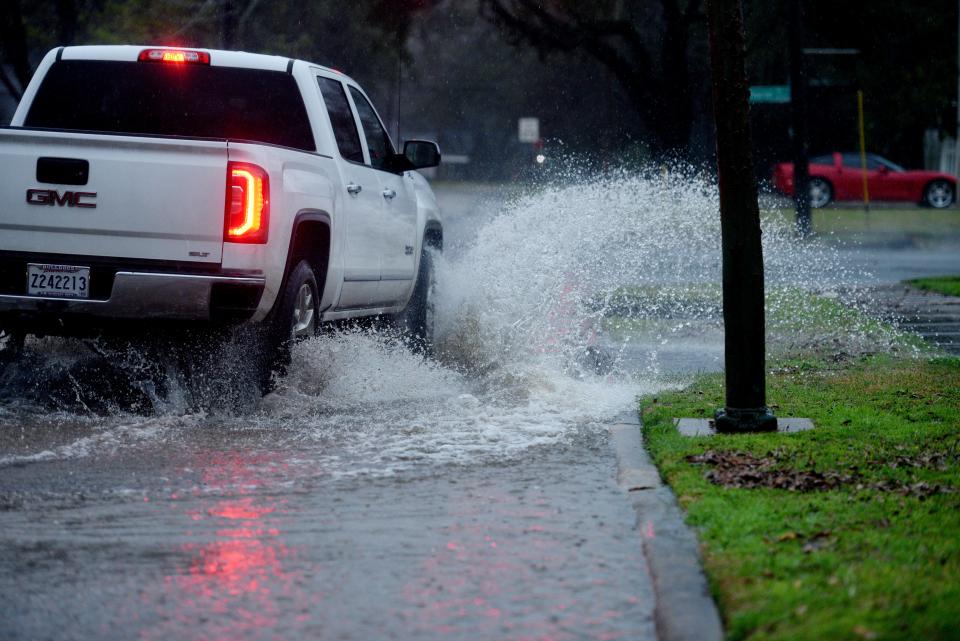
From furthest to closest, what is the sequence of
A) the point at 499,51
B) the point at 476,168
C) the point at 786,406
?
the point at 499,51, the point at 476,168, the point at 786,406

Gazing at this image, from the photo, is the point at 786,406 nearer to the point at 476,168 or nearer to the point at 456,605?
the point at 456,605

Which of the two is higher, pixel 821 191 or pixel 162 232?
pixel 162 232

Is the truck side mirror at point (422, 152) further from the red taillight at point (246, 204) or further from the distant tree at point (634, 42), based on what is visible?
the distant tree at point (634, 42)

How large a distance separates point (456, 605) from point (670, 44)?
32.6m

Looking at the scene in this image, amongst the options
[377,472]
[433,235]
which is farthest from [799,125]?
[377,472]

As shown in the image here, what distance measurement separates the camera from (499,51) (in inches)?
2881

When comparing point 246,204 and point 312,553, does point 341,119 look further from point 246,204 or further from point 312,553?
point 312,553

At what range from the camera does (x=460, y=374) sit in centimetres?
1012

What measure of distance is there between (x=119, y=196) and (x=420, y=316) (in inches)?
149

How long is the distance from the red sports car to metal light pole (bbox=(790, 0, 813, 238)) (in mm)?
10762

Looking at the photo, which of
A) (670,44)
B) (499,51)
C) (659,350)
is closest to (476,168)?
A: (499,51)

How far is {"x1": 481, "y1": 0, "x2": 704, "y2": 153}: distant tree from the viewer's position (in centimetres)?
3622

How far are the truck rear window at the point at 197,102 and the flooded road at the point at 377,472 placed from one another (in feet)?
4.76

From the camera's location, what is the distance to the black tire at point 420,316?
11.3m
